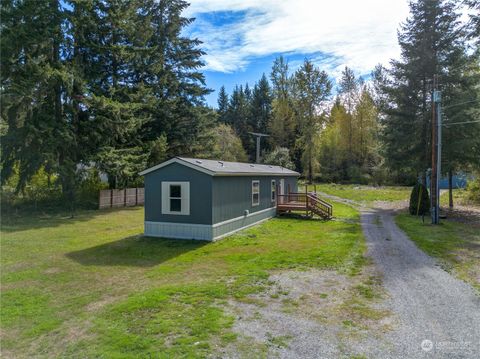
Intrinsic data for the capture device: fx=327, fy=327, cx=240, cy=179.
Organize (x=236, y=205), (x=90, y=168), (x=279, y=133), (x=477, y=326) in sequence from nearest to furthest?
(x=477, y=326) → (x=236, y=205) → (x=90, y=168) → (x=279, y=133)

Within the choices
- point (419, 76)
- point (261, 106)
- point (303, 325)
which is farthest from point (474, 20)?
point (261, 106)

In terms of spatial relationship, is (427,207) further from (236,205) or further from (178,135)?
(178,135)

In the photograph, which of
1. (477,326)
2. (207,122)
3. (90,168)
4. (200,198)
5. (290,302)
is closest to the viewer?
(477,326)

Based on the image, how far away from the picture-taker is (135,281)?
764 cm

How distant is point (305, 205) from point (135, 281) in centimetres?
1218

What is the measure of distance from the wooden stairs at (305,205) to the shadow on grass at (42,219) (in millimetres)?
10302

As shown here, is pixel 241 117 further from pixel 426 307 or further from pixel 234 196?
pixel 426 307

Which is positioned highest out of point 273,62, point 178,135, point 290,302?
point 273,62

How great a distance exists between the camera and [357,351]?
445 centimetres

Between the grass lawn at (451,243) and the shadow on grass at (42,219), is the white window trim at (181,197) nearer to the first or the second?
the shadow on grass at (42,219)

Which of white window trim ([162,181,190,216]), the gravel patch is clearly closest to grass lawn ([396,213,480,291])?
the gravel patch

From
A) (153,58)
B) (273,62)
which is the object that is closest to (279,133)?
(273,62)

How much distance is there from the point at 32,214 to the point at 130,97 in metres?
9.50

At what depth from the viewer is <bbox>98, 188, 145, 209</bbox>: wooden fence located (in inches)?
839
